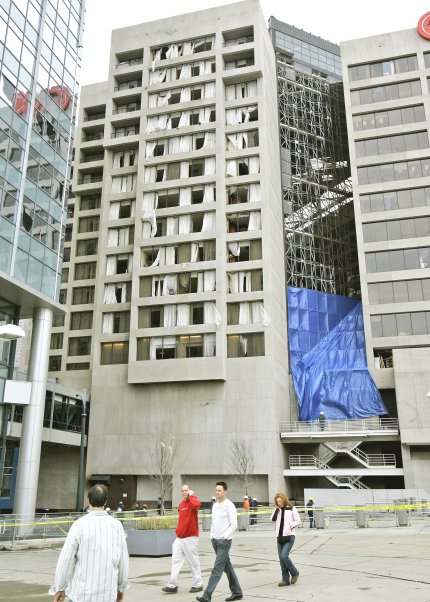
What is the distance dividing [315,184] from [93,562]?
206ft

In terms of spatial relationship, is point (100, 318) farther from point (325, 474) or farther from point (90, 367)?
point (325, 474)

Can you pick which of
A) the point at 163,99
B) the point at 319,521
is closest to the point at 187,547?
the point at 319,521

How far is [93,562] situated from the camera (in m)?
4.81

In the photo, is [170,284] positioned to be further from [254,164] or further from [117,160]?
[117,160]

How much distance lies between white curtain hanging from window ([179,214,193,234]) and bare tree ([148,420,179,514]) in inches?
700

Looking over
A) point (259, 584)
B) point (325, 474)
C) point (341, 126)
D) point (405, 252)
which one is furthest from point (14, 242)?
point (341, 126)

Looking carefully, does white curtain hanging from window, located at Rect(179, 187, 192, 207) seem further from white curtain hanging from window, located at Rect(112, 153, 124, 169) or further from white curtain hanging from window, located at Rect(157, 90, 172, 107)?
white curtain hanging from window, located at Rect(157, 90, 172, 107)

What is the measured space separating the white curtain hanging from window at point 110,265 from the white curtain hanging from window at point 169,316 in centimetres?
774

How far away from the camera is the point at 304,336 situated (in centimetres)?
5653

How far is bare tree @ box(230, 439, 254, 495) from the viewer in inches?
1762

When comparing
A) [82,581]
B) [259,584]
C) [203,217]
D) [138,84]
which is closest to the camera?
[82,581]

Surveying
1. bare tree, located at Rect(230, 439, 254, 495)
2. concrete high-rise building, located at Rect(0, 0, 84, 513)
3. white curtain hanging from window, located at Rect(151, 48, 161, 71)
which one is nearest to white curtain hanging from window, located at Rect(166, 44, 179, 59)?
white curtain hanging from window, located at Rect(151, 48, 161, 71)

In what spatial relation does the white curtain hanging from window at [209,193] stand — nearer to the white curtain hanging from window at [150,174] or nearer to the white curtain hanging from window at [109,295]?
the white curtain hanging from window at [150,174]

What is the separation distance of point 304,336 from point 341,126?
29021 mm
